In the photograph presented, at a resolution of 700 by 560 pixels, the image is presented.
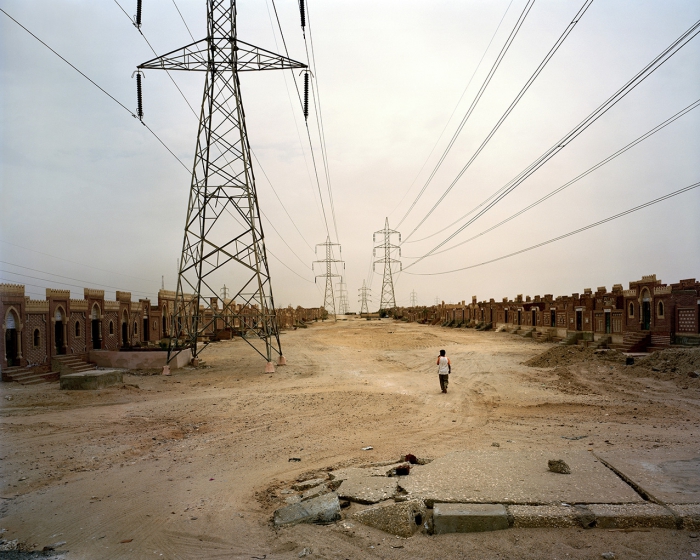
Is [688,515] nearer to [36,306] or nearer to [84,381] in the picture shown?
[84,381]

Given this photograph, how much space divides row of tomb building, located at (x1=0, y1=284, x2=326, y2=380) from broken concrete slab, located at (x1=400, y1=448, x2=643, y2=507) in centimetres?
1242

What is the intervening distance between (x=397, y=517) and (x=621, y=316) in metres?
27.4

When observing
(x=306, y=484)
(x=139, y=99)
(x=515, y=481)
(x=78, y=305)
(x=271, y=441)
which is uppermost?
(x=139, y=99)

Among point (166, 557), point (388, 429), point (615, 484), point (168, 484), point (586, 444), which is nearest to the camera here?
point (166, 557)

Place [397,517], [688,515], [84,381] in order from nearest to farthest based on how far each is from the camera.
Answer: [688,515], [397,517], [84,381]

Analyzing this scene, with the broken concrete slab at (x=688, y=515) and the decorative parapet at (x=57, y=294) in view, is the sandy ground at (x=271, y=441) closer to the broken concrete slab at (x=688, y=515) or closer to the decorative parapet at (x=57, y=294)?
the broken concrete slab at (x=688, y=515)

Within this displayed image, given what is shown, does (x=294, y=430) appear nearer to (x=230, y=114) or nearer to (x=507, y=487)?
(x=507, y=487)

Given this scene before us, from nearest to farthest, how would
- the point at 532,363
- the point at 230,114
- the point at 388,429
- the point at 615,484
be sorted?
the point at 615,484, the point at 388,429, the point at 230,114, the point at 532,363

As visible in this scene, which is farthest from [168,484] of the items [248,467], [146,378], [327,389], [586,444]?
[146,378]

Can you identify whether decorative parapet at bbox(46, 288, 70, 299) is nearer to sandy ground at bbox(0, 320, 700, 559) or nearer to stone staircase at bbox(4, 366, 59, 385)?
stone staircase at bbox(4, 366, 59, 385)

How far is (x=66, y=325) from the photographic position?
23672 mm

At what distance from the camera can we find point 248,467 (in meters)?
8.23

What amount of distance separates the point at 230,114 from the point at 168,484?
53.6 ft

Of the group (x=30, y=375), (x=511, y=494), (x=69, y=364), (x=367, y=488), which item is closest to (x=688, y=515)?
(x=511, y=494)
